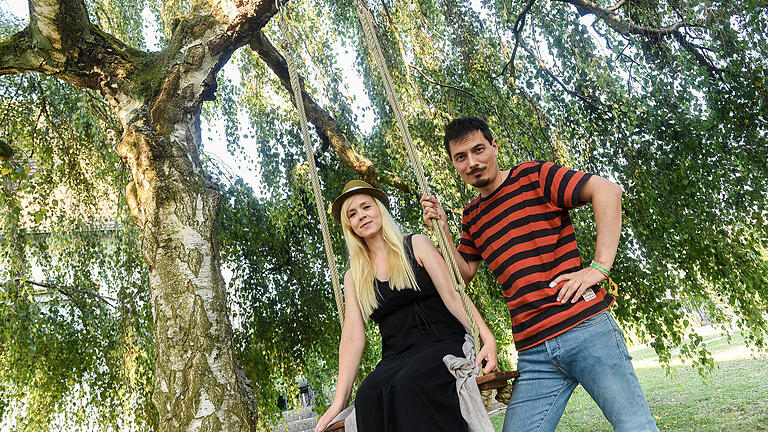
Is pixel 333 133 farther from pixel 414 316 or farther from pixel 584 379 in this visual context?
pixel 584 379

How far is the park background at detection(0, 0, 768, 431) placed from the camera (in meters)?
2.63

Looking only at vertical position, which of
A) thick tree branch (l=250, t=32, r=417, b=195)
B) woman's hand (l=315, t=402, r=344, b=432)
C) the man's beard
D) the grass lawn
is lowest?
the grass lawn

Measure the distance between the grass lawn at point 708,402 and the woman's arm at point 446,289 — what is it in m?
2.91

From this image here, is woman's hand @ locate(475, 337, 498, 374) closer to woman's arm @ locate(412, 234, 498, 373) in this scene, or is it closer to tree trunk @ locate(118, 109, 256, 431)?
woman's arm @ locate(412, 234, 498, 373)

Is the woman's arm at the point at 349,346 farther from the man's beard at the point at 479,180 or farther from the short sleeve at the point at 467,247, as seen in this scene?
the man's beard at the point at 479,180

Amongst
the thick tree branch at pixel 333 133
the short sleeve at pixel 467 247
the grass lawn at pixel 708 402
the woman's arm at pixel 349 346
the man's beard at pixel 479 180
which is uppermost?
the thick tree branch at pixel 333 133

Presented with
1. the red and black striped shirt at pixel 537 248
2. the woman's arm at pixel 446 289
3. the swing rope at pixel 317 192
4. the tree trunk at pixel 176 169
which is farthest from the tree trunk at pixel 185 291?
the red and black striped shirt at pixel 537 248

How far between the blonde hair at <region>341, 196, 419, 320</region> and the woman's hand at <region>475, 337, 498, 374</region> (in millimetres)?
286

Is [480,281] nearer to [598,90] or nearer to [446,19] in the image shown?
[598,90]

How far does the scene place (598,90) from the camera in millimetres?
3158

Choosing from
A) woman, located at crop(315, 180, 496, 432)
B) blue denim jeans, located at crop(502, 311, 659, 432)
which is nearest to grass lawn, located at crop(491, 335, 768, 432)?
blue denim jeans, located at crop(502, 311, 659, 432)

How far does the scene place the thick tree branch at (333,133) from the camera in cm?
368

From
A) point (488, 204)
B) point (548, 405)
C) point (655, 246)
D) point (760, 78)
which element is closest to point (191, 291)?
point (488, 204)

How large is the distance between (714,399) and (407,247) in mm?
5330
